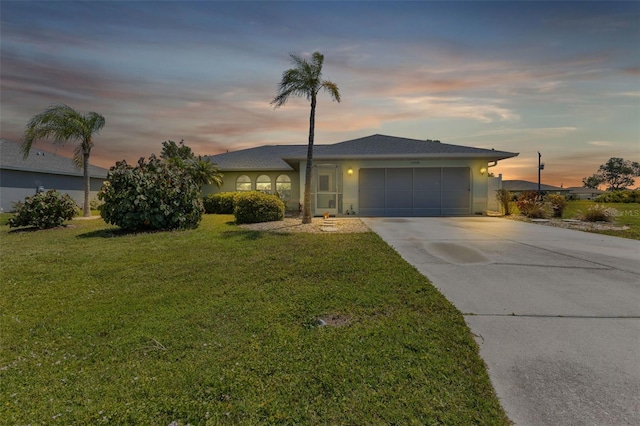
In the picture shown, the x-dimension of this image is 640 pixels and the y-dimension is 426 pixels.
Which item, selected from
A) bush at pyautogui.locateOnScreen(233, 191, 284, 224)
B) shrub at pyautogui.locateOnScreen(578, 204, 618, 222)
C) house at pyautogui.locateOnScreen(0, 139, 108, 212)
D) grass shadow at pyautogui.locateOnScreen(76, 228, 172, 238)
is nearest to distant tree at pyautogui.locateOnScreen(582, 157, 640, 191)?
shrub at pyautogui.locateOnScreen(578, 204, 618, 222)

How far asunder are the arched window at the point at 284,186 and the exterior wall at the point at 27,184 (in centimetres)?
1352

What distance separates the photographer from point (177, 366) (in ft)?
8.07

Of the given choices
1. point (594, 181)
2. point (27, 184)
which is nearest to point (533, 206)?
point (27, 184)

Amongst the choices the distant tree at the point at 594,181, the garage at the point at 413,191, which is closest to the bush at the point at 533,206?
the garage at the point at 413,191

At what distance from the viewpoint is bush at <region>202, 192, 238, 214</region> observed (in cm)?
1684

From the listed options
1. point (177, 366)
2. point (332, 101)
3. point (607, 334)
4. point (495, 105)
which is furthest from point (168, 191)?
point (495, 105)

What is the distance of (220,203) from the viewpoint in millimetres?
16969

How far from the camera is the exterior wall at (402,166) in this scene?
15.1 m

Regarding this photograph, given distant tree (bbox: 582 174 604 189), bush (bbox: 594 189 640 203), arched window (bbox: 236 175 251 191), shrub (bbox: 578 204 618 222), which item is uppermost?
distant tree (bbox: 582 174 604 189)

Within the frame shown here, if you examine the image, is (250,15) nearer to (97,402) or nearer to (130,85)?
(130,85)

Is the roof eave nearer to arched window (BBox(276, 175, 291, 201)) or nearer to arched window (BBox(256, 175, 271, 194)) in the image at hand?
arched window (BBox(276, 175, 291, 201))

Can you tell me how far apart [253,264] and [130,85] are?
9.24m

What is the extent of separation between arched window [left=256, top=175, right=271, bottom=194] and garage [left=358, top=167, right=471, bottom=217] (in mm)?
6399

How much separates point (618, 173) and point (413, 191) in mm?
77348
